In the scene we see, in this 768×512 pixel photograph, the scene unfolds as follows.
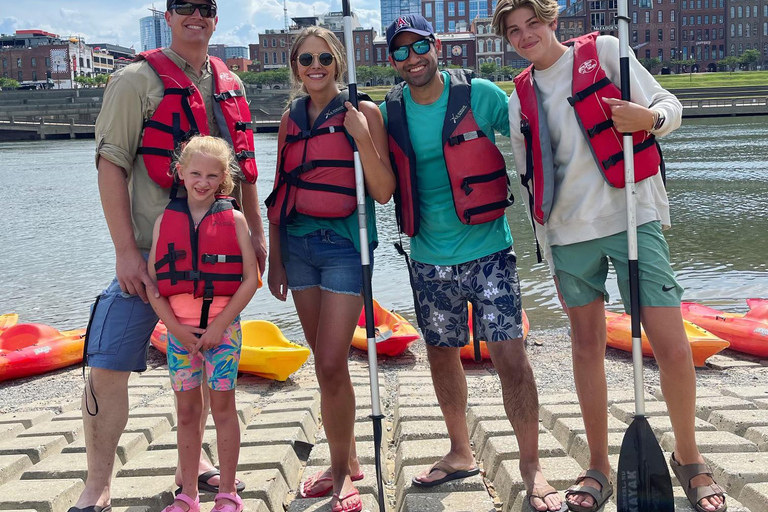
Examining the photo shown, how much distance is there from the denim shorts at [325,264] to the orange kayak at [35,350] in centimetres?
463

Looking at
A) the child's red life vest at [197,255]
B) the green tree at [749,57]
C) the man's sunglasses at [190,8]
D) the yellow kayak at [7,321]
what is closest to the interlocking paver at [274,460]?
the child's red life vest at [197,255]

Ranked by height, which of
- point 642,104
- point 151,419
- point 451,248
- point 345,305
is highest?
point 642,104

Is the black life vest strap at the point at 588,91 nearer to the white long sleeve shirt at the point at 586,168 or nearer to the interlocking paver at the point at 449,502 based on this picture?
the white long sleeve shirt at the point at 586,168

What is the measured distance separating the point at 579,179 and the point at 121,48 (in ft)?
696

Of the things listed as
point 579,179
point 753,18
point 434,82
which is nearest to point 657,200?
point 579,179

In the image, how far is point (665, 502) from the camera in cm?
335

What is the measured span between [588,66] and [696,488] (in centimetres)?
199

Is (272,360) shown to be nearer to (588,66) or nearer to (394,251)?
(588,66)

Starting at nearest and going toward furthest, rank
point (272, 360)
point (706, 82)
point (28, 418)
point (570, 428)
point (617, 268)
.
Answer: point (617, 268)
point (570, 428)
point (28, 418)
point (272, 360)
point (706, 82)

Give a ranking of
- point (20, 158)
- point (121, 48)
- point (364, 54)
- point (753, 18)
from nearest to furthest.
Result: point (20, 158), point (753, 18), point (364, 54), point (121, 48)

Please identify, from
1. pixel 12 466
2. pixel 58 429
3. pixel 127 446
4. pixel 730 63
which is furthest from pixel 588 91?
pixel 730 63

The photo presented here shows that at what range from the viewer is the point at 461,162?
12.5ft

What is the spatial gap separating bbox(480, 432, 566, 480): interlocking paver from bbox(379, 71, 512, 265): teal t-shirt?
108cm

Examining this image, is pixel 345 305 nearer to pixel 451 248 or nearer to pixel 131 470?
pixel 451 248
